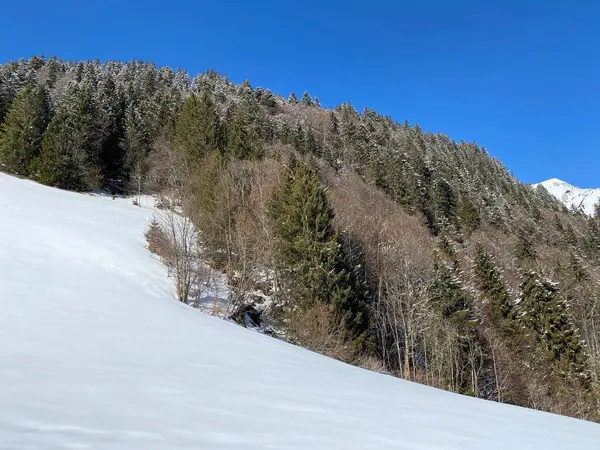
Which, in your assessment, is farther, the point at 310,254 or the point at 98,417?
the point at 310,254

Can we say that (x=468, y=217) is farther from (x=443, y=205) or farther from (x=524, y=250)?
(x=524, y=250)

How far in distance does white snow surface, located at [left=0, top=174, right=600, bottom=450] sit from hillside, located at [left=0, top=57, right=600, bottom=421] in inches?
308

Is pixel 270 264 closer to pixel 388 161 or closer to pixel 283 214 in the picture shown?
pixel 283 214

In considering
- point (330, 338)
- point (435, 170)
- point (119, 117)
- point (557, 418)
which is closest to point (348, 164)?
point (435, 170)

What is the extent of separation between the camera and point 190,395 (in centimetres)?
539

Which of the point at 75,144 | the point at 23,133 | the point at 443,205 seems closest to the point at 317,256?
the point at 75,144

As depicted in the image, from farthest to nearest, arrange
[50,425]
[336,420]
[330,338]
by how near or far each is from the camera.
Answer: [330,338] < [336,420] < [50,425]

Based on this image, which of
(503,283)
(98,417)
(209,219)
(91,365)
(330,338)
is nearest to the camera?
(98,417)

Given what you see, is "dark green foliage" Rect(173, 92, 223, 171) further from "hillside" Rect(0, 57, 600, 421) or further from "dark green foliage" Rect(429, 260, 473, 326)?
"dark green foliage" Rect(429, 260, 473, 326)

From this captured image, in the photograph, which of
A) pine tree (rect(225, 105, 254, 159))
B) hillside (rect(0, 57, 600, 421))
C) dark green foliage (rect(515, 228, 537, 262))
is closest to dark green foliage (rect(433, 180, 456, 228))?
hillside (rect(0, 57, 600, 421))

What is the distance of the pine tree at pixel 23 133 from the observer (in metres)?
38.6

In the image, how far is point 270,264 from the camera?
24984 millimetres

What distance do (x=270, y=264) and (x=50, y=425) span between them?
21.3m

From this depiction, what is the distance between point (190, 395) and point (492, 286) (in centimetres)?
3576
